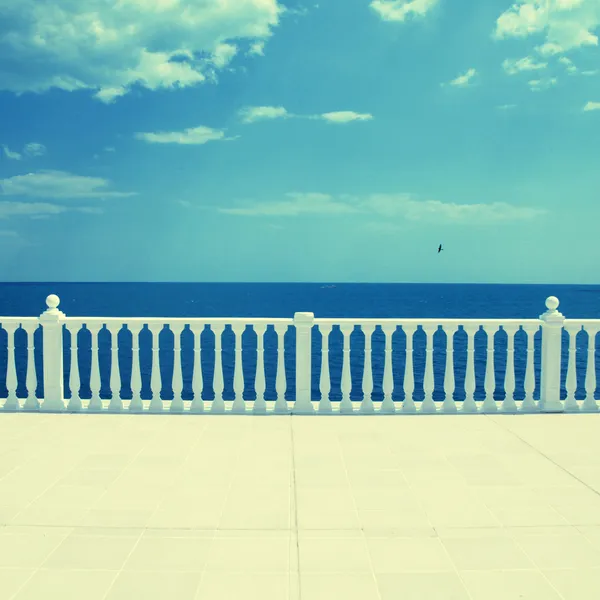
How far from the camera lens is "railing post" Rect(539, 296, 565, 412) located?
20.6 ft

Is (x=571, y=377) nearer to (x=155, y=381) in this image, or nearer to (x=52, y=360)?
(x=155, y=381)

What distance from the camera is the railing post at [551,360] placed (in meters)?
6.28

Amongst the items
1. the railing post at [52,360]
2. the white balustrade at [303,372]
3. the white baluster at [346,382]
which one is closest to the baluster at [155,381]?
the white balustrade at [303,372]

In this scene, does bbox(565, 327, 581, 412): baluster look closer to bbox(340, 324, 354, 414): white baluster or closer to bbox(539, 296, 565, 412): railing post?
bbox(539, 296, 565, 412): railing post
